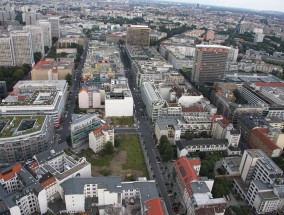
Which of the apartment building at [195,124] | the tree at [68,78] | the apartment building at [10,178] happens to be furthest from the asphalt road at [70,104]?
the apartment building at [195,124]

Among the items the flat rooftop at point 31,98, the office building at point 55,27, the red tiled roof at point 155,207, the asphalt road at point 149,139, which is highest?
the office building at point 55,27

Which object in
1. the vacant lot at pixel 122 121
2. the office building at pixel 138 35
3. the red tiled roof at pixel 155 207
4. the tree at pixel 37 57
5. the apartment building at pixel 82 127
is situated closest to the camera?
the red tiled roof at pixel 155 207

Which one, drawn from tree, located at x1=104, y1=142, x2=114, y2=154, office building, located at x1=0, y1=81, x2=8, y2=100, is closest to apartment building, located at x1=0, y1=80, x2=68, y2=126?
office building, located at x1=0, y1=81, x2=8, y2=100

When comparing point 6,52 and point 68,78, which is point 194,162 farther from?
point 6,52

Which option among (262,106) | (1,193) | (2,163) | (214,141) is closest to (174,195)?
(214,141)

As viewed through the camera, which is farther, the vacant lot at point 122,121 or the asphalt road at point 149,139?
the vacant lot at point 122,121

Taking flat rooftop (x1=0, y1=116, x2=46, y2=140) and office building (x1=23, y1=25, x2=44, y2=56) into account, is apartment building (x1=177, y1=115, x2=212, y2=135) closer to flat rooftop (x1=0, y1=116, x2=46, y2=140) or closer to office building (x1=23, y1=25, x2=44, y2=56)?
flat rooftop (x1=0, y1=116, x2=46, y2=140)

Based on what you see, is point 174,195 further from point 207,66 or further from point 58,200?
point 207,66

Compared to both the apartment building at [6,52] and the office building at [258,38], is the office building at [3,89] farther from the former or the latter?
the office building at [258,38]
